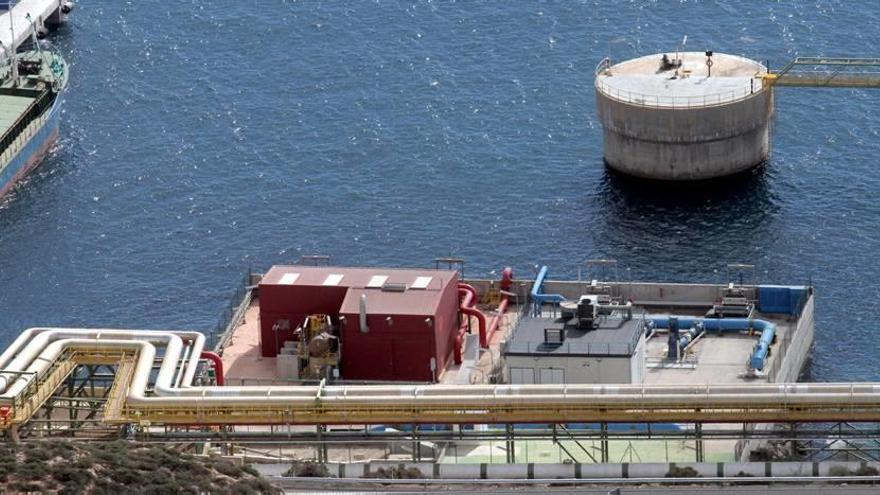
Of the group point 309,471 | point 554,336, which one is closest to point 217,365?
point 309,471

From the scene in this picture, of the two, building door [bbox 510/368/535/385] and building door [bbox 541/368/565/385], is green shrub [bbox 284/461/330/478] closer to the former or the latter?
building door [bbox 510/368/535/385]

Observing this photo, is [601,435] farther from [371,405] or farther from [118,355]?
[118,355]

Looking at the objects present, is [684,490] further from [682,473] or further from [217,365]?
[217,365]

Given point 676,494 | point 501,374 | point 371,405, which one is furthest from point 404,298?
point 676,494

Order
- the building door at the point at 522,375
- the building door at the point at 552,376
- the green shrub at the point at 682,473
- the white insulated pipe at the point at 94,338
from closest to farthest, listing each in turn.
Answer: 1. the green shrub at the point at 682,473
2. the white insulated pipe at the point at 94,338
3. the building door at the point at 552,376
4. the building door at the point at 522,375

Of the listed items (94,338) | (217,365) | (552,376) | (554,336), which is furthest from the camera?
(554,336)

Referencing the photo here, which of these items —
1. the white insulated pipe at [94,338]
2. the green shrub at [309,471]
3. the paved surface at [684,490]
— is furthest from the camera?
the white insulated pipe at [94,338]

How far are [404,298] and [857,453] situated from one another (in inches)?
1467

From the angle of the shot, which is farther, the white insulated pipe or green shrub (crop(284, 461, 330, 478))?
the white insulated pipe

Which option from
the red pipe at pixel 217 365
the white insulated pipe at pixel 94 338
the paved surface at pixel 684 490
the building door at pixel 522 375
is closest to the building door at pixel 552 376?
the building door at pixel 522 375

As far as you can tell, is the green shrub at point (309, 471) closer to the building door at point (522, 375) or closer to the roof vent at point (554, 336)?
the building door at point (522, 375)

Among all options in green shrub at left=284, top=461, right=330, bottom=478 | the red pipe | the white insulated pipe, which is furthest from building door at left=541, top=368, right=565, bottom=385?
green shrub at left=284, top=461, right=330, bottom=478

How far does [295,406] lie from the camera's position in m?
179

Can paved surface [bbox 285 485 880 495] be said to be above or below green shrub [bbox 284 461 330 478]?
below
